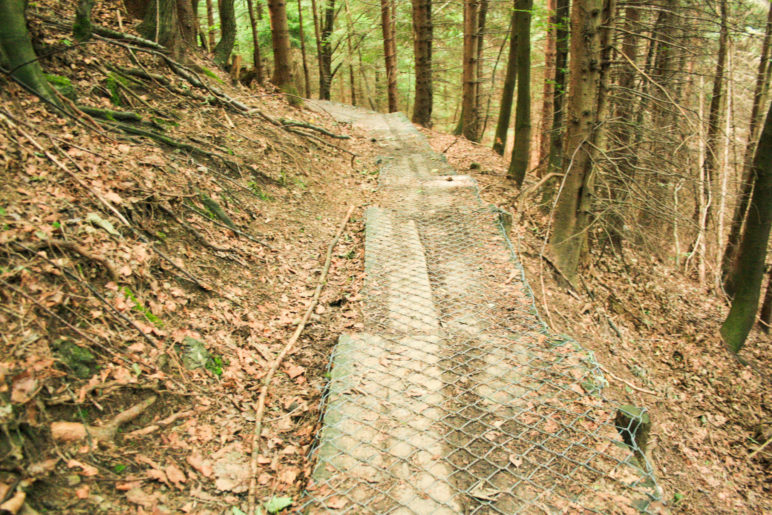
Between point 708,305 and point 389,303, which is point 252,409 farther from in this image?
point 708,305

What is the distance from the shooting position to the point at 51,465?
196 cm

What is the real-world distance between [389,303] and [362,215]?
2.52m

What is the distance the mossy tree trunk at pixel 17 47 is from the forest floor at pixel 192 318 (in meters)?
0.18

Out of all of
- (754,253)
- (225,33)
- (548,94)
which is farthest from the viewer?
(225,33)

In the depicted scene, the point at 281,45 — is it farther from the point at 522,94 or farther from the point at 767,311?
the point at 767,311

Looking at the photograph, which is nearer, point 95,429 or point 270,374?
point 95,429

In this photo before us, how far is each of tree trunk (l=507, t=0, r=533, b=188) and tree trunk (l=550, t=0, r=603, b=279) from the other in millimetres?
2668

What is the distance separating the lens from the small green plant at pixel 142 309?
9.71ft

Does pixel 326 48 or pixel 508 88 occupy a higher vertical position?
pixel 326 48

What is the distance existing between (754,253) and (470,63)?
6980 mm


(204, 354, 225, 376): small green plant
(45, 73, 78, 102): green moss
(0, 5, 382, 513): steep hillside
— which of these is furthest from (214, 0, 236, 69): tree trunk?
(204, 354, 225, 376): small green plant

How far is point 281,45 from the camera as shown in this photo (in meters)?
8.64

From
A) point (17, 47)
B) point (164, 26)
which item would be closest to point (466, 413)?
point (17, 47)

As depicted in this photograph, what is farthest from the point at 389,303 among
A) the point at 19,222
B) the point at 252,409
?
the point at 19,222
